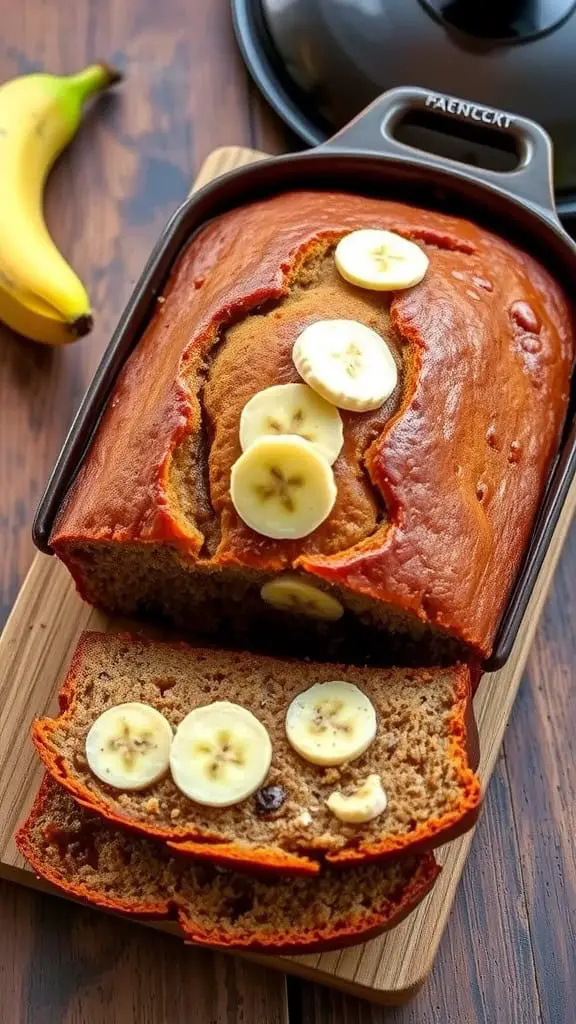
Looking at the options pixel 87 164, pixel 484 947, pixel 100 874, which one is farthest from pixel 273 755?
pixel 87 164

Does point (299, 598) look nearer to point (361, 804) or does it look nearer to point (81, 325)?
point (361, 804)

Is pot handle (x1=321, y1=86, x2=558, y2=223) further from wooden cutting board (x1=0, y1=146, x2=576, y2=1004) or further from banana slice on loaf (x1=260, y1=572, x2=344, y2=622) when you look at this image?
banana slice on loaf (x1=260, y1=572, x2=344, y2=622)

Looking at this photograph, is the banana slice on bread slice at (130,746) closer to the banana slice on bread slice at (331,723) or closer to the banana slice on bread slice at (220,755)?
the banana slice on bread slice at (220,755)

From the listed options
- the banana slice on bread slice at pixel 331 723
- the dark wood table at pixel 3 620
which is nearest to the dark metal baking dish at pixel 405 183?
the dark wood table at pixel 3 620

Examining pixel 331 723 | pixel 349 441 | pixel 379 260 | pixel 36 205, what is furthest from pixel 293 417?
pixel 36 205

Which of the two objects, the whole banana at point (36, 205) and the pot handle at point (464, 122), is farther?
the whole banana at point (36, 205)
